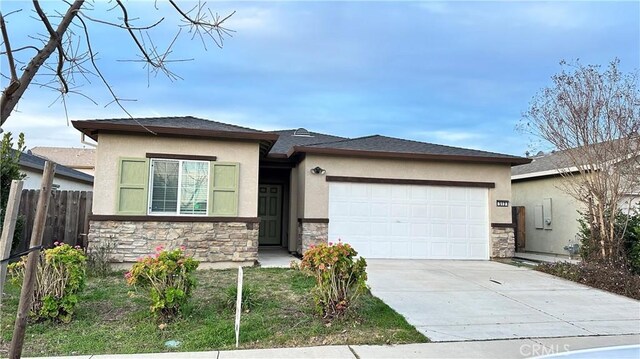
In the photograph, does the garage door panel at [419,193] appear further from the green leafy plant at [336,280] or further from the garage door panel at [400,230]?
the green leafy plant at [336,280]

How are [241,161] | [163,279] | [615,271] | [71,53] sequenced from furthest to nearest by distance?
[241,161] → [615,271] → [163,279] → [71,53]

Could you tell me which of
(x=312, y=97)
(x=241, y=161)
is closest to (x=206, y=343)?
(x=241, y=161)

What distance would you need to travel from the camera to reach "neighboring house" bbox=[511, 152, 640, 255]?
39.9ft

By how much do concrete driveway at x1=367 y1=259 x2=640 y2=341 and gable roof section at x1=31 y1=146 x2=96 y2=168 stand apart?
2571 cm

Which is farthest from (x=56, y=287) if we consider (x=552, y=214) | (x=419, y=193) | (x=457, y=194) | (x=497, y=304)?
(x=552, y=214)

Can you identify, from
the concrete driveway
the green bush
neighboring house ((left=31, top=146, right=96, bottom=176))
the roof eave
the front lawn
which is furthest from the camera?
neighboring house ((left=31, top=146, right=96, bottom=176))

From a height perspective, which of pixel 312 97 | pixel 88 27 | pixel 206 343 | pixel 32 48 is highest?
pixel 312 97

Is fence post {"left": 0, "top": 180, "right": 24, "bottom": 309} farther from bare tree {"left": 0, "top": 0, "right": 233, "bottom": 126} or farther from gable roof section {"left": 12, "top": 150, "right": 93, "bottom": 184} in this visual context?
gable roof section {"left": 12, "top": 150, "right": 93, "bottom": 184}

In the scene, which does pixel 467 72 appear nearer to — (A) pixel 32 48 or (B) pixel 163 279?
(B) pixel 163 279

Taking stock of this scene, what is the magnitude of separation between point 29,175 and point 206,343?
12305 millimetres

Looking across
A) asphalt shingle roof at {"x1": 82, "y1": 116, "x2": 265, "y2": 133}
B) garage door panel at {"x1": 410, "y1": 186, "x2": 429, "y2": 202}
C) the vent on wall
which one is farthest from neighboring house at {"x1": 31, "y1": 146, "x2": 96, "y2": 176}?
garage door panel at {"x1": 410, "y1": 186, "x2": 429, "y2": 202}

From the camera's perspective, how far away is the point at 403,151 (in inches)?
431

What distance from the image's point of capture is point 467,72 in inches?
463

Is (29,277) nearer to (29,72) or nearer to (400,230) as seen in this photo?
(29,72)
